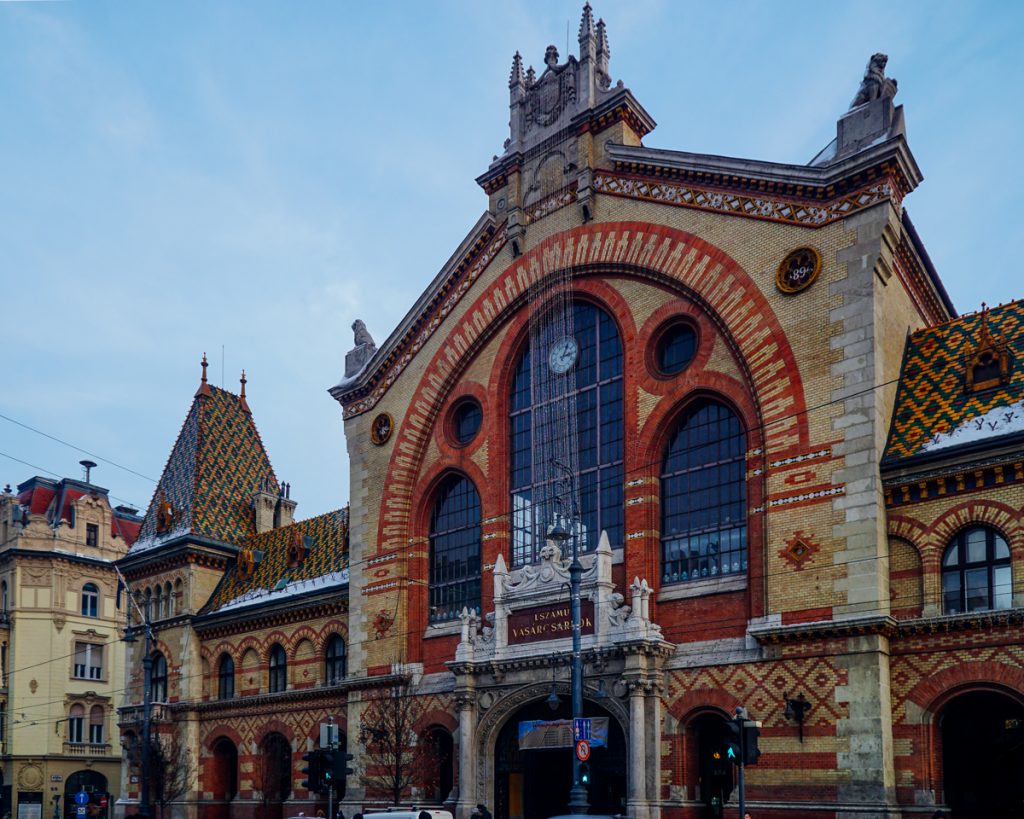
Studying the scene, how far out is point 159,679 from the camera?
48656 mm

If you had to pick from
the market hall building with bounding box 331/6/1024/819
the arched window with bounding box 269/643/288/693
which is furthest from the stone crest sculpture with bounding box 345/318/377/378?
the arched window with bounding box 269/643/288/693

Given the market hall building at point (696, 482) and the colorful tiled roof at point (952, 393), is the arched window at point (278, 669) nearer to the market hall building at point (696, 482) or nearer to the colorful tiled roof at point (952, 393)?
the market hall building at point (696, 482)

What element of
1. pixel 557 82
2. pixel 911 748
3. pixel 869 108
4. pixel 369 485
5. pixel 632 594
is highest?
pixel 557 82

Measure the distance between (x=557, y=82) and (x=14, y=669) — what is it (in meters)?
48.3

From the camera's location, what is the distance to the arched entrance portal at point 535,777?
1278 inches

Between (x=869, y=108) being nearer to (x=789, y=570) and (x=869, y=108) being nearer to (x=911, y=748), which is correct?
(x=789, y=570)

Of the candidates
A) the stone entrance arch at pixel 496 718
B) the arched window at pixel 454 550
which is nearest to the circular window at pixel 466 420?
the arched window at pixel 454 550

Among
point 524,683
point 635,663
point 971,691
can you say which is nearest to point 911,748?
point 971,691

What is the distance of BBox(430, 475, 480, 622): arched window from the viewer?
3659 cm

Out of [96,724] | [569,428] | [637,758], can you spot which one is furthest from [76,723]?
[637,758]

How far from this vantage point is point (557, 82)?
37062 mm

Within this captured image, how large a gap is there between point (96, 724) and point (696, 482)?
1989 inches

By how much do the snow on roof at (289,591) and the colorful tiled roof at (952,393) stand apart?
829 inches

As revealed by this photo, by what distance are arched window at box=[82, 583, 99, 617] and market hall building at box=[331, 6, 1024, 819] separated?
36630mm
